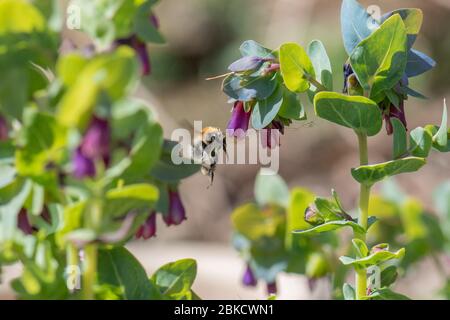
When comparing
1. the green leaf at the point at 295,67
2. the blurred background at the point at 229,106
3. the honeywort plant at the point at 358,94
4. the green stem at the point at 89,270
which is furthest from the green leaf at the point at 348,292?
the blurred background at the point at 229,106

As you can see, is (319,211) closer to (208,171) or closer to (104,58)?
(208,171)

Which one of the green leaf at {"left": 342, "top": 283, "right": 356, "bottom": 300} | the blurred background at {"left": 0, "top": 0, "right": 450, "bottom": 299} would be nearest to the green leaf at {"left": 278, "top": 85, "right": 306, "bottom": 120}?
the green leaf at {"left": 342, "top": 283, "right": 356, "bottom": 300}

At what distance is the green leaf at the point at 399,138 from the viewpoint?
103cm

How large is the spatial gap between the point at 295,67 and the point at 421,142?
0.17 m

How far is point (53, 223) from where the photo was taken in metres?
0.91

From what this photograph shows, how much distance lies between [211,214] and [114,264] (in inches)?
115

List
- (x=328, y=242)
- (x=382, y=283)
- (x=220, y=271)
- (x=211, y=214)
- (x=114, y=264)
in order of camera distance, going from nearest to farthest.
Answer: (x=114, y=264) < (x=382, y=283) < (x=328, y=242) < (x=220, y=271) < (x=211, y=214)

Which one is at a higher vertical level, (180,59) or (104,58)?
(180,59)

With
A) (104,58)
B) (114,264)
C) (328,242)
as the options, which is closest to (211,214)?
(328,242)

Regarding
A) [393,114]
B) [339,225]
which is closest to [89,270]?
[339,225]

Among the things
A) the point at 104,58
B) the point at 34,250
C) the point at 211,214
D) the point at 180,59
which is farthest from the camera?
the point at 180,59

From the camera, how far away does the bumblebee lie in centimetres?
126

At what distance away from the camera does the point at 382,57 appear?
1.00m

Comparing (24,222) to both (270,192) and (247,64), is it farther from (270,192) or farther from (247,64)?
(270,192)
